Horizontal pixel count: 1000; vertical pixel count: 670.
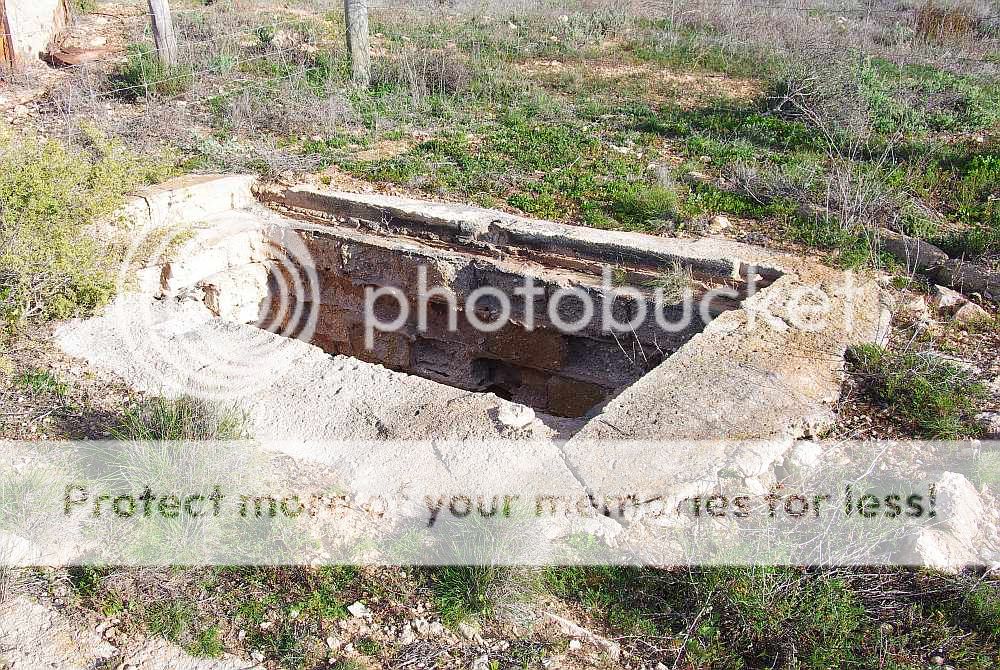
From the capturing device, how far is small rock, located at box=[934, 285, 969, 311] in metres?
5.04

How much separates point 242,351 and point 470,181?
3.16 m

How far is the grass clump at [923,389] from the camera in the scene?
12.4 ft

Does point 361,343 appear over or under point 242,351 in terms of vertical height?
under

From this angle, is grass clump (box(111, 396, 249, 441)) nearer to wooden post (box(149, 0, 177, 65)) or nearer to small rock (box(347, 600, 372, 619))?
small rock (box(347, 600, 372, 619))

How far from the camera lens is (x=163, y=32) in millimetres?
8938

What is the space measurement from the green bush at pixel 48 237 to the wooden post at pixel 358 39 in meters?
4.65

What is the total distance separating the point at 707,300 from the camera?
5016mm

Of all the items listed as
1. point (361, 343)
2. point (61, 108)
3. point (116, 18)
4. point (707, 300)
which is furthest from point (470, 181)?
point (116, 18)

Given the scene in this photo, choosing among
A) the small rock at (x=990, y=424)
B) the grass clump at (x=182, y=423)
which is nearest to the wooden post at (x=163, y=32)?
the grass clump at (x=182, y=423)

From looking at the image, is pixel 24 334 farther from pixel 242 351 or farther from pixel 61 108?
pixel 61 108

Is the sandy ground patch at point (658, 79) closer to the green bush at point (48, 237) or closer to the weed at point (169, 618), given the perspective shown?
the green bush at point (48, 237)

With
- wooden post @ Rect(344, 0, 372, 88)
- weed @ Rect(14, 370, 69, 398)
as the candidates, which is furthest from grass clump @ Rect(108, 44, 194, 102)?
weed @ Rect(14, 370, 69, 398)

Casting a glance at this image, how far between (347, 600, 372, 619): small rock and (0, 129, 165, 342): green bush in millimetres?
2883

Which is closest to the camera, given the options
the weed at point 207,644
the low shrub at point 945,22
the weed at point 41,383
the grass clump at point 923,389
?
the weed at point 207,644
